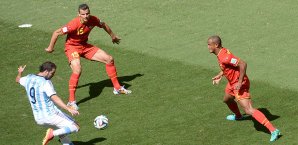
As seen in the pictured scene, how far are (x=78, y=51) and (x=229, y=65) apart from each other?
186 inches

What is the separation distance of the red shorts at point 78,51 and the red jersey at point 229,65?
437 cm

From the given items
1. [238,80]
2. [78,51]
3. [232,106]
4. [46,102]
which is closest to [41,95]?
[46,102]

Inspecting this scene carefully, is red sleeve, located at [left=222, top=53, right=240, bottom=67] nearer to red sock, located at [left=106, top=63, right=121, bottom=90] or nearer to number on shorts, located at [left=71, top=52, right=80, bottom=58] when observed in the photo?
red sock, located at [left=106, top=63, right=121, bottom=90]

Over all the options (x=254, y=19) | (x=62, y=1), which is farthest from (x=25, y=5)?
(x=254, y=19)

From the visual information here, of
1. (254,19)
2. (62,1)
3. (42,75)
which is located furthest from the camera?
(62,1)

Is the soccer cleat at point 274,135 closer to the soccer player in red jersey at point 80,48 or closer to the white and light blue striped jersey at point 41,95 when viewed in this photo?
the white and light blue striped jersey at point 41,95

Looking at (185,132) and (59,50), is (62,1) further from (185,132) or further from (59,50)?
(185,132)

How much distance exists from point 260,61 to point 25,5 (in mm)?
10441

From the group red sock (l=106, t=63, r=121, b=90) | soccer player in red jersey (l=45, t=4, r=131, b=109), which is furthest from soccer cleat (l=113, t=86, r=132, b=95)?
red sock (l=106, t=63, r=121, b=90)

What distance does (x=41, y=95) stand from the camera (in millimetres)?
14188

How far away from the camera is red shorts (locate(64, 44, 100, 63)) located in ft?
58.5

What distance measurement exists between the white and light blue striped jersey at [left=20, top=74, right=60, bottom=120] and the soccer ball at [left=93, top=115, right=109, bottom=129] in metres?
1.46

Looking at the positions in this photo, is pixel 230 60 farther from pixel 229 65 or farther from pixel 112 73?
pixel 112 73

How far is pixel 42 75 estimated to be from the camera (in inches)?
565
